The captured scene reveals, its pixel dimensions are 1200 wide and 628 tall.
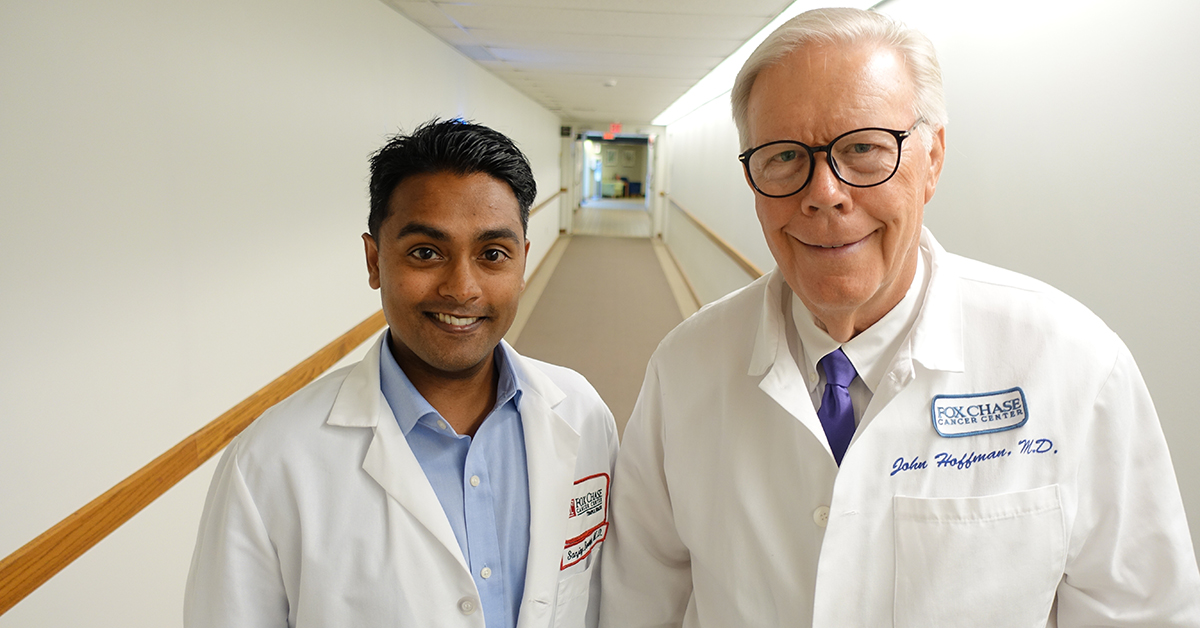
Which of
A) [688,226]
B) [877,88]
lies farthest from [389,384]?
[688,226]

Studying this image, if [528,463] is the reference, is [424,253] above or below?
above

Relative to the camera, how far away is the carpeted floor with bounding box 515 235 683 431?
19.4 ft

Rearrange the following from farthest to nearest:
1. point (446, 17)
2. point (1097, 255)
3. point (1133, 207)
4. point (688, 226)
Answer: point (688, 226) → point (446, 17) → point (1097, 255) → point (1133, 207)

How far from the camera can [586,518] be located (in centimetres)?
143

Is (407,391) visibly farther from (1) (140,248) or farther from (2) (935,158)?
(1) (140,248)

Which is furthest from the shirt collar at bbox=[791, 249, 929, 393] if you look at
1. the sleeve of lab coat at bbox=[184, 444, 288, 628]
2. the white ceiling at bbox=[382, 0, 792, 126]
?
the white ceiling at bbox=[382, 0, 792, 126]

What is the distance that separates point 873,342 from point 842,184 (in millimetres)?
312

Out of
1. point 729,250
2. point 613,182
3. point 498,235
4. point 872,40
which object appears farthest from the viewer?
point 613,182

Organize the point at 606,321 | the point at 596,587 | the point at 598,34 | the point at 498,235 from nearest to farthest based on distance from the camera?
the point at 498,235, the point at 596,587, the point at 598,34, the point at 606,321

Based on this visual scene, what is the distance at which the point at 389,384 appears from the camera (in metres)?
1.34

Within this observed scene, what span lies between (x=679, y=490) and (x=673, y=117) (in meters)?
12.4

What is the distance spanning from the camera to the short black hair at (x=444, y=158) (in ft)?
4.16

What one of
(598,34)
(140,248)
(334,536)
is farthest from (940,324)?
(598,34)

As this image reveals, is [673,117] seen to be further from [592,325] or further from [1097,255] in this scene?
[1097,255]
